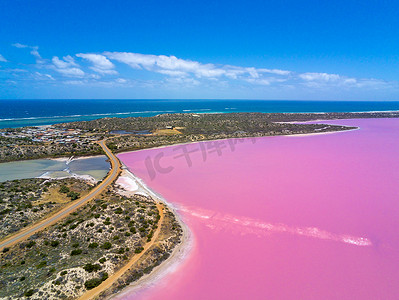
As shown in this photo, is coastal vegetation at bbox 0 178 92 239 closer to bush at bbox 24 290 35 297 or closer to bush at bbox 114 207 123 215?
bush at bbox 114 207 123 215

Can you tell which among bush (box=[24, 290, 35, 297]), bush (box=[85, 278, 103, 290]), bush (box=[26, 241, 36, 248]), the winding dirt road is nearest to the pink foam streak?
the winding dirt road

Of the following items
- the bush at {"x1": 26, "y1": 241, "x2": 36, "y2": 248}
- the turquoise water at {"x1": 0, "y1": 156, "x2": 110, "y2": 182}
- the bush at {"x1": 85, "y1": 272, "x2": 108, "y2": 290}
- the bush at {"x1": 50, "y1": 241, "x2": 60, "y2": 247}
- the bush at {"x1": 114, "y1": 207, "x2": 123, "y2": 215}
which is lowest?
the bush at {"x1": 85, "y1": 272, "x2": 108, "y2": 290}

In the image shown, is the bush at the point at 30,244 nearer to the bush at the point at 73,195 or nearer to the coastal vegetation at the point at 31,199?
the coastal vegetation at the point at 31,199

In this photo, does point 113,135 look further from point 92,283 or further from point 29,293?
point 29,293

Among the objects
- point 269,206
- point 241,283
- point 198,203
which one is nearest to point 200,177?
point 198,203

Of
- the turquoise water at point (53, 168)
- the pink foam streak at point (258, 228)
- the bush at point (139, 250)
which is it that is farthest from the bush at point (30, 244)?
the turquoise water at point (53, 168)
